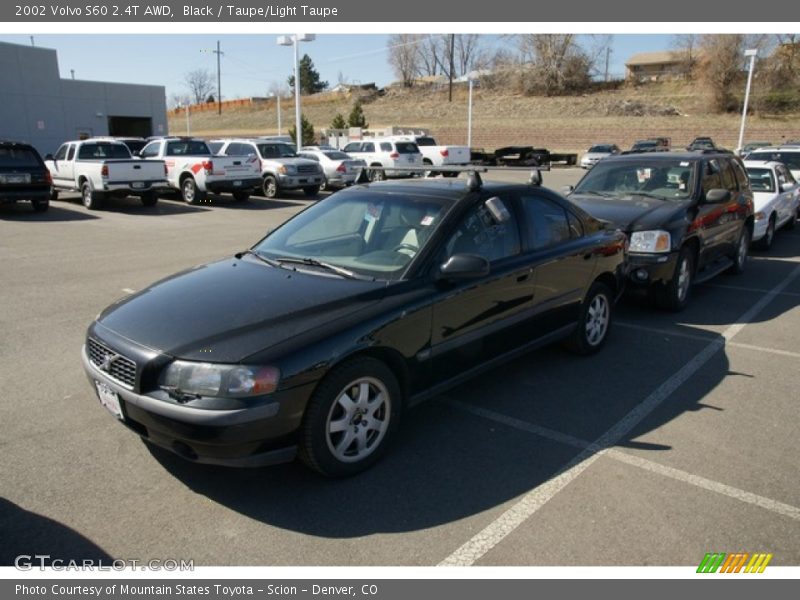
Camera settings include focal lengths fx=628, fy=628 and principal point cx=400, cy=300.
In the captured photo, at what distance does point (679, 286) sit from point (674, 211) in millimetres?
876

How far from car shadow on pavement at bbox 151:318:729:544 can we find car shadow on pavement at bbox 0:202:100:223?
44.5ft

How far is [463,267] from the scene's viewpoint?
3949 mm

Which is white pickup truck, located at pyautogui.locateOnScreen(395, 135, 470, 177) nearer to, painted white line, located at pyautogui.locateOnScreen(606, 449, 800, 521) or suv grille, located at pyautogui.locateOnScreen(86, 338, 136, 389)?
painted white line, located at pyautogui.locateOnScreen(606, 449, 800, 521)

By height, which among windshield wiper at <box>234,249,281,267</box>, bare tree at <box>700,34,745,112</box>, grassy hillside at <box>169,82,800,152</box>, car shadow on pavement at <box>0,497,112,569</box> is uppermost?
bare tree at <box>700,34,745,112</box>

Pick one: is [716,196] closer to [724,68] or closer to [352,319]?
[352,319]

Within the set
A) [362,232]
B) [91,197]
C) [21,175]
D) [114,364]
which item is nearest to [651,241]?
[362,232]

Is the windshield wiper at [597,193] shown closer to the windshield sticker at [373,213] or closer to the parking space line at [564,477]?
the parking space line at [564,477]

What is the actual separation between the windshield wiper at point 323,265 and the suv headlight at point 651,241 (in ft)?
13.5

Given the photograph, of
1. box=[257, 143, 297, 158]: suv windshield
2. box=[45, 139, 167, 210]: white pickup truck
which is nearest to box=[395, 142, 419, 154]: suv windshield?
box=[257, 143, 297, 158]: suv windshield

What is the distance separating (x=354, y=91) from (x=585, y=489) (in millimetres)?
86219

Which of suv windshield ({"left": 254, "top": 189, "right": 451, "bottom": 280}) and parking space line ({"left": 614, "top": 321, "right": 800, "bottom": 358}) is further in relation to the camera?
parking space line ({"left": 614, "top": 321, "right": 800, "bottom": 358})

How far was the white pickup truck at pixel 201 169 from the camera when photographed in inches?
712

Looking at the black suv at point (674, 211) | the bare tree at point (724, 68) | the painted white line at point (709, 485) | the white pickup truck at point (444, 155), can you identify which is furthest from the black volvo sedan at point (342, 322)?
the bare tree at point (724, 68)

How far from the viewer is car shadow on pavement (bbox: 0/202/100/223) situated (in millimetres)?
15203
